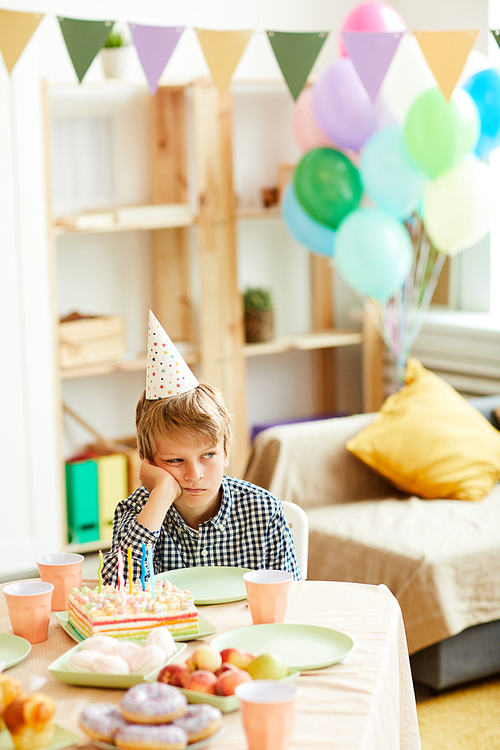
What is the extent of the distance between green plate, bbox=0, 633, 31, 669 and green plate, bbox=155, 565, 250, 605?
252 millimetres

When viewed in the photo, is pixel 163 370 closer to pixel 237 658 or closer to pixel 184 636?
pixel 184 636

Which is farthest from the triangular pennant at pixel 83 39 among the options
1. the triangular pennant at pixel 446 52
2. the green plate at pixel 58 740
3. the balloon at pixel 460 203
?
the green plate at pixel 58 740

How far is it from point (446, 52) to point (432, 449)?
1.14 metres

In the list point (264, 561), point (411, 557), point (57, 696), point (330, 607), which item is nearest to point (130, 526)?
point (264, 561)

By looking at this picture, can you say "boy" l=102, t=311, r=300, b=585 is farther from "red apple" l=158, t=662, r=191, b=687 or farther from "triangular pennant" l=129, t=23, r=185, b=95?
"triangular pennant" l=129, t=23, r=185, b=95

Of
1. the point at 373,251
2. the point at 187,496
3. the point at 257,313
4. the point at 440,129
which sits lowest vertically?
the point at 187,496

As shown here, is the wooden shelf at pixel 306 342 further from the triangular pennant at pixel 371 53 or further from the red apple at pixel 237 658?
the red apple at pixel 237 658

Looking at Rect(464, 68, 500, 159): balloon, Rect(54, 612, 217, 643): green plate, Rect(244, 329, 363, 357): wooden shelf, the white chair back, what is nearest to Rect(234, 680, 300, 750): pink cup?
Rect(54, 612, 217, 643): green plate

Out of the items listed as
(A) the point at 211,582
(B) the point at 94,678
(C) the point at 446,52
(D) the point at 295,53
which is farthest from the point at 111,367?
(B) the point at 94,678

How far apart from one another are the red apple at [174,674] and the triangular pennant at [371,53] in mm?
1647

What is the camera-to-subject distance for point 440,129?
9.00 feet

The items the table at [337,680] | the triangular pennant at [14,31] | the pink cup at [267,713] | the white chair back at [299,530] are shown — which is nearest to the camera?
the pink cup at [267,713]

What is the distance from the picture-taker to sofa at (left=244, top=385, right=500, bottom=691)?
2.30 meters

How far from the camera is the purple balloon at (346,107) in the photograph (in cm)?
294
